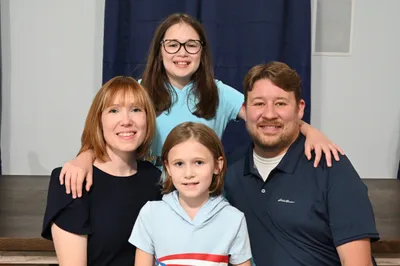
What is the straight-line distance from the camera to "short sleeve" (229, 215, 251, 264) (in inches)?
49.9

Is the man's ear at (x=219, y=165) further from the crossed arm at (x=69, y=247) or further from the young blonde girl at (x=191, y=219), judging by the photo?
the crossed arm at (x=69, y=247)

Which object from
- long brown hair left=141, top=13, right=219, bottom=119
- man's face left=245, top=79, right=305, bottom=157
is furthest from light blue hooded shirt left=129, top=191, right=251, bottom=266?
long brown hair left=141, top=13, right=219, bottom=119

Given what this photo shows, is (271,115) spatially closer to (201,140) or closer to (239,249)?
(201,140)

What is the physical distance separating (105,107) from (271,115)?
47 cm

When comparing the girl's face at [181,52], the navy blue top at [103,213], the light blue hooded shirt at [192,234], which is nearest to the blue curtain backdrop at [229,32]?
the girl's face at [181,52]

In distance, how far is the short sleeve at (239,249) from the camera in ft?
4.16

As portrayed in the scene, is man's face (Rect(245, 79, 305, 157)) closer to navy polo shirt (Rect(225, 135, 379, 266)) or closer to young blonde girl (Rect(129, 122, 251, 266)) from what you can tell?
navy polo shirt (Rect(225, 135, 379, 266))

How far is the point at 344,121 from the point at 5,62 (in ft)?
5.96

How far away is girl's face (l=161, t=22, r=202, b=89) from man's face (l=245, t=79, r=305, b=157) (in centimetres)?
28

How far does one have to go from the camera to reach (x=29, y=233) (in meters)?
1.78

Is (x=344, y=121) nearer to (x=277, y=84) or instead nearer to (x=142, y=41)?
(x=142, y=41)

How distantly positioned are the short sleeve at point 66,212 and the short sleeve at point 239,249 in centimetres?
38

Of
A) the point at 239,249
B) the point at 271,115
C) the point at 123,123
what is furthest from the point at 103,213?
the point at 271,115

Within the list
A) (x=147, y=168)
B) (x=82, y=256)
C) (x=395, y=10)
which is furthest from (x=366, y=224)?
(x=395, y=10)
